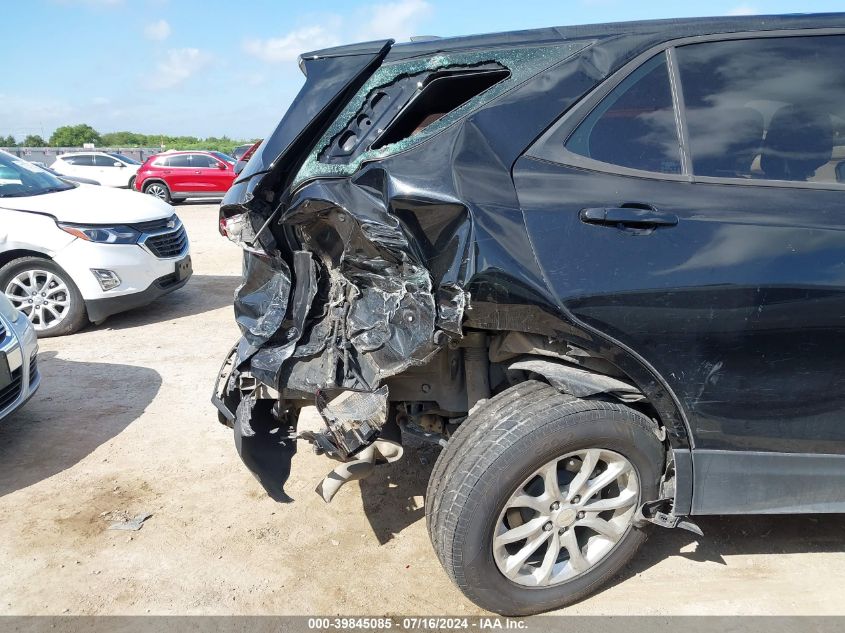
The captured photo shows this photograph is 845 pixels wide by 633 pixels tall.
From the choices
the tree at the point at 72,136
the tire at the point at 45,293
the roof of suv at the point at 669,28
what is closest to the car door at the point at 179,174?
the tire at the point at 45,293

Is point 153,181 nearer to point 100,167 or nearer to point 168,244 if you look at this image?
point 100,167

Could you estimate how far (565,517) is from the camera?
2477mm

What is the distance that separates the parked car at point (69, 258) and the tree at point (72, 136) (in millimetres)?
68016

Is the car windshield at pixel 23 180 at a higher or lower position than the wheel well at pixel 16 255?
higher

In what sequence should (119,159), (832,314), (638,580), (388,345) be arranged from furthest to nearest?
(119,159) < (638,580) < (388,345) < (832,314)

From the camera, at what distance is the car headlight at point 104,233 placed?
5938 millimetres

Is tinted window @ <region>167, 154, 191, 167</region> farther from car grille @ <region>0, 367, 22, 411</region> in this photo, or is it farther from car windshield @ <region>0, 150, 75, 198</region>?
car grille @ <region>0, 367, 22, 411</region>

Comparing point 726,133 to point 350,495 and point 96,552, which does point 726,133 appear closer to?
point 350,495

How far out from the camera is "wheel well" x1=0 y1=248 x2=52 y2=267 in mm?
5887

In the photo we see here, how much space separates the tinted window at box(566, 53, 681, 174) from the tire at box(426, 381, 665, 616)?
2.95 ft

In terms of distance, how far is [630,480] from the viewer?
2.54m

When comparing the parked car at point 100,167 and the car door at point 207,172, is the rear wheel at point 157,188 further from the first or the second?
the parked car at point 100,167

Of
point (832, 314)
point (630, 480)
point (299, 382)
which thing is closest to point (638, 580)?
point (630, 480)

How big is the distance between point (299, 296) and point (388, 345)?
0.52 meters
